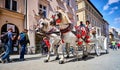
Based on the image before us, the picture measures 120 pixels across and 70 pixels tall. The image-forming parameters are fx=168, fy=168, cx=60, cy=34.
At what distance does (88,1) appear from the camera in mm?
47688

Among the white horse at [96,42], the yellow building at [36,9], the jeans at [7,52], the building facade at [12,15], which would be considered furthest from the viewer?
the yellow building at [36,9]

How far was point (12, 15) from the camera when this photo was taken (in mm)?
18016

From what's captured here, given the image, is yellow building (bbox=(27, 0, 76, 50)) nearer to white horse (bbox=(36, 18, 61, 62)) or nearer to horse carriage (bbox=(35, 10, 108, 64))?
horse carriage (bbox=(35, 10, 108, 64))

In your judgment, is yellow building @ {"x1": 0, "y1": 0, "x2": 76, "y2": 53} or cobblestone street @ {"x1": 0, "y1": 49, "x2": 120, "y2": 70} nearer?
cobblestone street @ {"x1": 0, "y1": 49, "x2": 120, "y2": 70}

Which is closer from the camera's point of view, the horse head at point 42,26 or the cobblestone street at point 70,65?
the cobblestone street at point 70,65

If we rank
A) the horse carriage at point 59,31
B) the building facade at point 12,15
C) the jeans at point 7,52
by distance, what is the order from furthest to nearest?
the building facade at point 12,15 < the jeans at point 7,52 < the horse carriage at point 59,31

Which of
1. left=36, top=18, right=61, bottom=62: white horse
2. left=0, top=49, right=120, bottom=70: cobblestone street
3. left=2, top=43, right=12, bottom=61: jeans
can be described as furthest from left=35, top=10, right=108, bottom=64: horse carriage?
left=2, top=43, right=12, bottom=61: jeans

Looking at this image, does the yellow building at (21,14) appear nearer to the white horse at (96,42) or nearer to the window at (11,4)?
the window at (11,4)

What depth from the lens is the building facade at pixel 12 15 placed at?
17.0 m

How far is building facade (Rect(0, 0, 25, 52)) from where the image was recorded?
17047 mm

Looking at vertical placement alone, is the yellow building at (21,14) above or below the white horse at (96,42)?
above

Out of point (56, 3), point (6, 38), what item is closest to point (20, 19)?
point (56, 3)

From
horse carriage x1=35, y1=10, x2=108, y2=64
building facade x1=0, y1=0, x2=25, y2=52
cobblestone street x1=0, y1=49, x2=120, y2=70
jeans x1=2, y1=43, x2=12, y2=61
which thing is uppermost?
building facade x1=0, y1=0, x2=25, y2=52

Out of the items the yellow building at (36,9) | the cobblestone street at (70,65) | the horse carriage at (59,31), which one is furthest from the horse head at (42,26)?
the yellow building at (36,9)
